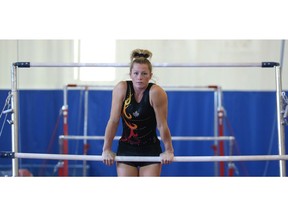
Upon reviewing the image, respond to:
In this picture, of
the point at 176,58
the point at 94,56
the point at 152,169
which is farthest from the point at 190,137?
the point at 152,169

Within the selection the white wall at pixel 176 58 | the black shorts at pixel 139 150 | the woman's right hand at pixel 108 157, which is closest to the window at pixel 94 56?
the white wall at pixel 176 58

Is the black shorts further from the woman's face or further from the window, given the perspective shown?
the window

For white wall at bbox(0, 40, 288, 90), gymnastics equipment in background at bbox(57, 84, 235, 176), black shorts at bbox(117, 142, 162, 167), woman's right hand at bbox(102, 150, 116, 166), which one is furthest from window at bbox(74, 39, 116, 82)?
woman's right hand at bbox(102, 150, 116, 166)

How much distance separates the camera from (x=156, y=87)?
2.53 m

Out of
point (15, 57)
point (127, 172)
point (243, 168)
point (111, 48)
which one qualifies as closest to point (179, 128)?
point (243, 168)

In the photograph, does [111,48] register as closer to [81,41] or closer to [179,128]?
[81,41]

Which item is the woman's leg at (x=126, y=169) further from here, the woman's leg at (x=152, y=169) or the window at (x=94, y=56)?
the window at (x=94, y=56)

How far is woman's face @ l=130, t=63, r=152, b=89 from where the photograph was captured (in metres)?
2.45

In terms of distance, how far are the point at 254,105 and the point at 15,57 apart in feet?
9.43

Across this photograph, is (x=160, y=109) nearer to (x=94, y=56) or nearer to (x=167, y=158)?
(x=167, y=158)

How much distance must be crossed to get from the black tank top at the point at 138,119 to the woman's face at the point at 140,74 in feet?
0.23

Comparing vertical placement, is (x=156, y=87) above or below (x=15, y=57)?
below

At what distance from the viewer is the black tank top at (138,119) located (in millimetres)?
2527

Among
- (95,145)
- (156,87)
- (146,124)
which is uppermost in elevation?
(156,87)
